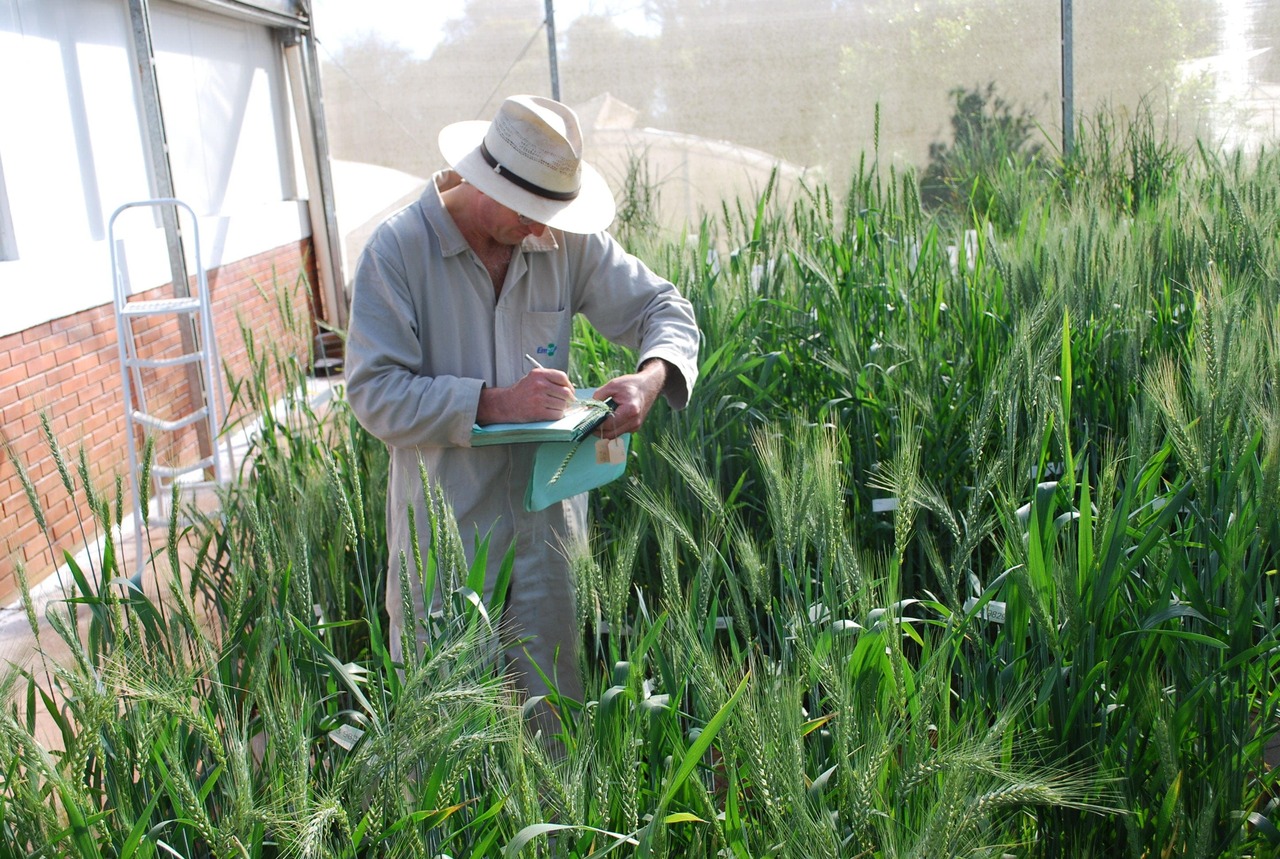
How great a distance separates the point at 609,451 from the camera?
6.48 ft

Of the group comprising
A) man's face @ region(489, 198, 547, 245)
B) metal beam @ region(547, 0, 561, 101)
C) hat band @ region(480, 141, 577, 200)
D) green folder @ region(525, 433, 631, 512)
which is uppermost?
metal beam @ region(547, 0, 561, 101)

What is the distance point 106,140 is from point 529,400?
3720mm

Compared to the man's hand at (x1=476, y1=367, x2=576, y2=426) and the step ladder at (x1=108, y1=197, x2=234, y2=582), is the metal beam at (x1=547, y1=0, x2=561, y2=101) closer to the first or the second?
the step ladder at (x1=108, y1=197, x2=234, y2=582)

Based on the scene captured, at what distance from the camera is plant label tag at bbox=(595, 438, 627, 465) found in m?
1.96

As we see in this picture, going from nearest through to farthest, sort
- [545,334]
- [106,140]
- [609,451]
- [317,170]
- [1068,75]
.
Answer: [609,451] < [545,334] < [106,140] < [1068,75] < [317,170]

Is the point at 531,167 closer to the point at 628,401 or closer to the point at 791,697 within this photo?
the point at 628,401

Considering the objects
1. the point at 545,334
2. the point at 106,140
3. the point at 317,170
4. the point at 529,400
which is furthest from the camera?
the point at 317,170

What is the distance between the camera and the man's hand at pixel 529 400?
1852 mm

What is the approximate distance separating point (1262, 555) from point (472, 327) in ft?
4.30

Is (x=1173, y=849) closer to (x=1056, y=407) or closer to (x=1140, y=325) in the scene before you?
(x=1056, y=407)

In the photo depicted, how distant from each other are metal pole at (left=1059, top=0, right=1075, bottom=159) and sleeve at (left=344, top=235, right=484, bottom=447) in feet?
19.3

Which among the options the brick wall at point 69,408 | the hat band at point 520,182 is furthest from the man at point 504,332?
the brick wall at point 69,408

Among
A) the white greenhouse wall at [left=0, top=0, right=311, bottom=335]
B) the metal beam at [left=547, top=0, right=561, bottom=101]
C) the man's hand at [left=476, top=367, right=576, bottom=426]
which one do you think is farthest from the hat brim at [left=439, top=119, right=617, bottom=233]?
the metal beam at [left=547, top=0, right=561, bottom=101]

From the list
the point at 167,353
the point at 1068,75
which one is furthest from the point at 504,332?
the point at 1068,75
